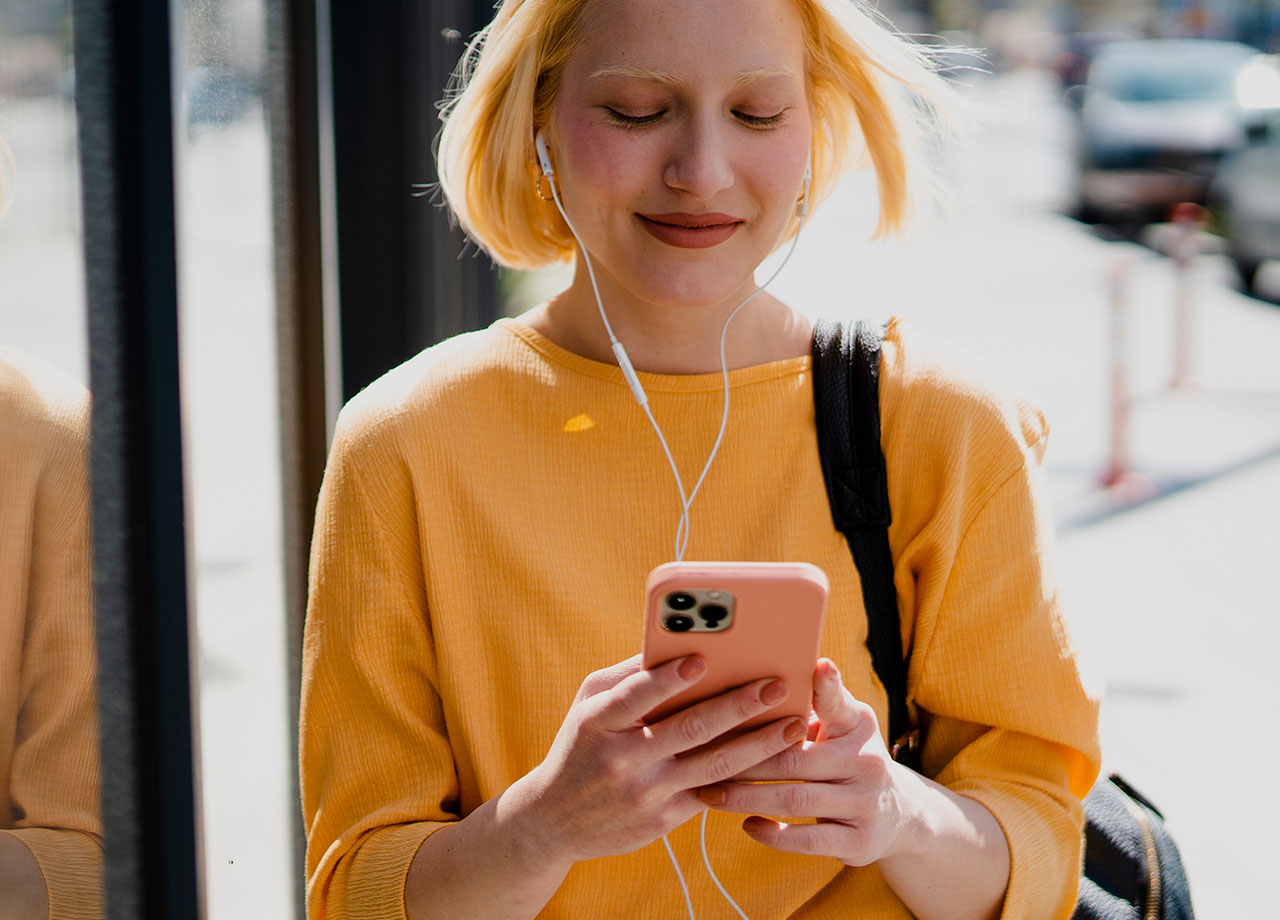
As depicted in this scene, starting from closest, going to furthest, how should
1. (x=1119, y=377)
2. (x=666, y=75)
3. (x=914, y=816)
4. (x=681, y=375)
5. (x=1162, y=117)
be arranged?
(x=914, y=816) → (x=666, y=75) → (x=681, y=375) → (x=1119, y=377) → (x=1162, y=117)

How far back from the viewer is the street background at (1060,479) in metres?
2.02

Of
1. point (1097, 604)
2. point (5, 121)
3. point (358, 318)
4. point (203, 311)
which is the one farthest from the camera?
point (1097, 604)

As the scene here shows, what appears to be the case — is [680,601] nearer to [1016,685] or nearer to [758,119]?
[1016,685]

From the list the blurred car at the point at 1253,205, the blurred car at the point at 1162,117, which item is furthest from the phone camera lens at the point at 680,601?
the blurred car at the point at 1162,117

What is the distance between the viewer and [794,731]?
1358mm

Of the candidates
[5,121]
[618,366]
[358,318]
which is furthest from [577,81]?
[358,318]

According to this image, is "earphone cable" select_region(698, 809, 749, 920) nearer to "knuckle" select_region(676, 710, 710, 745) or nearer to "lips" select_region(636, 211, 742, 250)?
Answer: "knuckle" select_region(676, 710, 710, 745)

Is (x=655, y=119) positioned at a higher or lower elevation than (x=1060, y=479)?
higher

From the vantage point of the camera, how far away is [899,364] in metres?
1.70

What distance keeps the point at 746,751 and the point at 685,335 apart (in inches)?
24.1

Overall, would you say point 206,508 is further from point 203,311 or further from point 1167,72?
point 1167,72

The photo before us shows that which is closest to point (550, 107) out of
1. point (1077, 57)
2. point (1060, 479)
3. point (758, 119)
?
point (758, 119)

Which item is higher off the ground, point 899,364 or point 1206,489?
point 899,364

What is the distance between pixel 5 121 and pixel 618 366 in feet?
2.44
